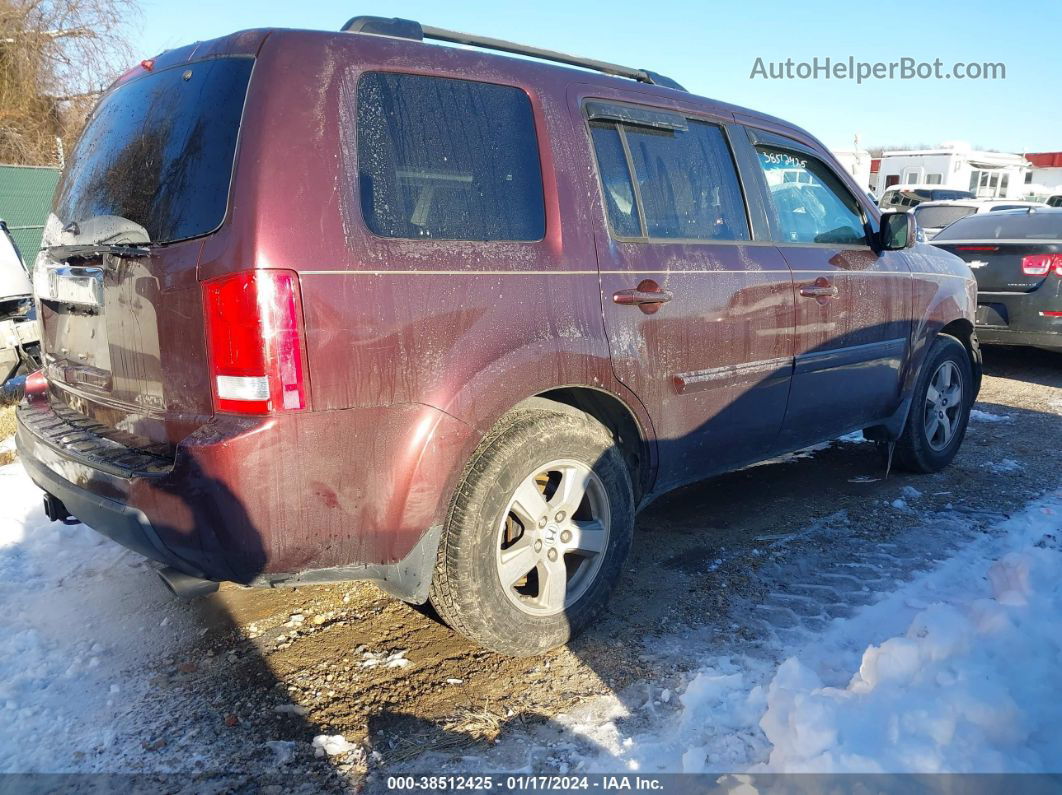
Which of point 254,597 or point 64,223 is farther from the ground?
point 64,223

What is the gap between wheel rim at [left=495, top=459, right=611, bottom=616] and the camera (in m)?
2.73

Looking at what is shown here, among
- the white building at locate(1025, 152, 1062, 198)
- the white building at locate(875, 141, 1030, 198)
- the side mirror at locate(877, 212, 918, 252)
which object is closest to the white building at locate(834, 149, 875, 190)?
the white building at locate(875, 141, 1030, 198)

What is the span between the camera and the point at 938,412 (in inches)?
192

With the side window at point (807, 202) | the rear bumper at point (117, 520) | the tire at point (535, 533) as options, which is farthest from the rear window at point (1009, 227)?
the rear bumper at point (117, 520)

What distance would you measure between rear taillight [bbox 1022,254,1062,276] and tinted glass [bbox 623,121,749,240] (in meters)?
5.32

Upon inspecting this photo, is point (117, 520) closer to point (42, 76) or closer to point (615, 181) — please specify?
point (615, 181)

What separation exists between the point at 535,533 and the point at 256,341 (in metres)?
1.21

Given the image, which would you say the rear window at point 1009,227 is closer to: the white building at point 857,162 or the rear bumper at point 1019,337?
the rear bumper at point 1019,337

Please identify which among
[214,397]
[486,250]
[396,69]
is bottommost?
[214,397]

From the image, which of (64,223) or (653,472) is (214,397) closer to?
(64,223)

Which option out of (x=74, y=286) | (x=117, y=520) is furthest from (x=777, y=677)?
(x=74, y=286)

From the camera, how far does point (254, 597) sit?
10.9 ft

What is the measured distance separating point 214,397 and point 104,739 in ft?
3.83

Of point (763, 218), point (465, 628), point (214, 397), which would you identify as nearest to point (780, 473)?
point (763, 218)
